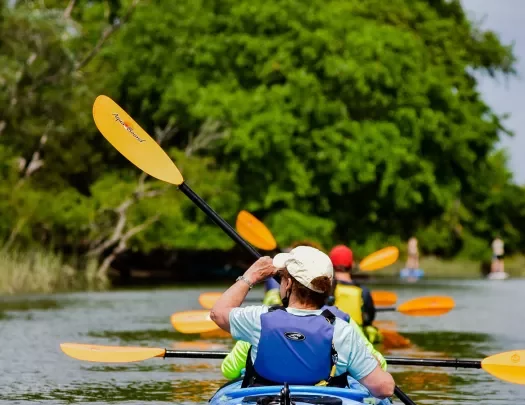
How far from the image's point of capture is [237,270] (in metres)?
49.3

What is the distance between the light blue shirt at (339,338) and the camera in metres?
7.64

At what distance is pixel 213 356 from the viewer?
10.3m

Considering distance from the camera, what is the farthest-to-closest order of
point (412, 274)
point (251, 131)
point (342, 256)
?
point (412, 274) → point (251, 131) → point (342, 256)

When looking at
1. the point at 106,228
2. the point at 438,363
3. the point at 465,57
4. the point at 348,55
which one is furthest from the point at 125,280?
the point at 438,363

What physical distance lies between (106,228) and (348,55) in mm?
9449

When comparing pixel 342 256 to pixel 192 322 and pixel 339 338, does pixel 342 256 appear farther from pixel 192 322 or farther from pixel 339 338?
pixel 339 338

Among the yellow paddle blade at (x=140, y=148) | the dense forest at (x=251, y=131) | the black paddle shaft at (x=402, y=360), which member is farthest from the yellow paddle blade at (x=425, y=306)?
the dense forest at (x=251, y=131)

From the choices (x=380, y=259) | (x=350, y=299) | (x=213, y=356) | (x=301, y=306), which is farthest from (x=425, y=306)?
(x=301, y=306)

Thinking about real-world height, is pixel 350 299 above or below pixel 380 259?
below

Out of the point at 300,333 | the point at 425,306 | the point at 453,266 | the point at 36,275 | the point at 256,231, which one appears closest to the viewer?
the point at 300,333

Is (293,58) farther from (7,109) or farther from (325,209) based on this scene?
(7,109)

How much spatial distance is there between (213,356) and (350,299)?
13.1ft

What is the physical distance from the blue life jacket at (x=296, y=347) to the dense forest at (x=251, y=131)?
30636mm

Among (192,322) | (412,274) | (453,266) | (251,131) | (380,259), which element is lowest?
(192,322)
